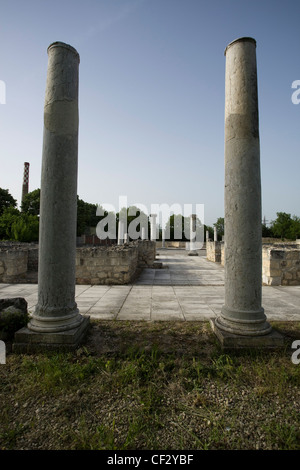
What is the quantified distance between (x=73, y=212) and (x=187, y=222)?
57.0 m

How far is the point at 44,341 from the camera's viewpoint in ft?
10.6

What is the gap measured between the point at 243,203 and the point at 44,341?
10.8 feet

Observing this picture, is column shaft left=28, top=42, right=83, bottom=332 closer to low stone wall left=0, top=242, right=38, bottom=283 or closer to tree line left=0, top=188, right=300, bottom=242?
low stone wall left=0, top=242, right=38, bottom=283

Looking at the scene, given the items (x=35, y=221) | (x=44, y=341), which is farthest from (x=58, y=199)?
(x=35, y=221)

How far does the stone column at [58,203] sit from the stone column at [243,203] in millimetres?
2248

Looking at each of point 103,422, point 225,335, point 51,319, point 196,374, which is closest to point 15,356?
point 51,319

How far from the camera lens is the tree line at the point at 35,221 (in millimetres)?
27562

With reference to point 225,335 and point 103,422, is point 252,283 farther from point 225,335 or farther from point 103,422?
point 103,422

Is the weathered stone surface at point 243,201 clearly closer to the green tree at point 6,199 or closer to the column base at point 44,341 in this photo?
the column base at point 44,341

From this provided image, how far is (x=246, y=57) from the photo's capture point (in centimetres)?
358

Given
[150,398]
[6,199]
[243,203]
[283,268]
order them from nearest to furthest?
[150,398] < [243,203] < [283,268] < [6,199]

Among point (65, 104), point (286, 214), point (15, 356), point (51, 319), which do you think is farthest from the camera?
point (286, 214)

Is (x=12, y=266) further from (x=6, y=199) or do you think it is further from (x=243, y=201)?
(x=6, y=199)

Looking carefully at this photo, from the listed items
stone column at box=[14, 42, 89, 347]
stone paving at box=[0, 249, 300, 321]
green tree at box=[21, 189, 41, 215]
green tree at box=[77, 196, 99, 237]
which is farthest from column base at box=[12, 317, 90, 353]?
green tree at box=[77, 196, 99, 237]
